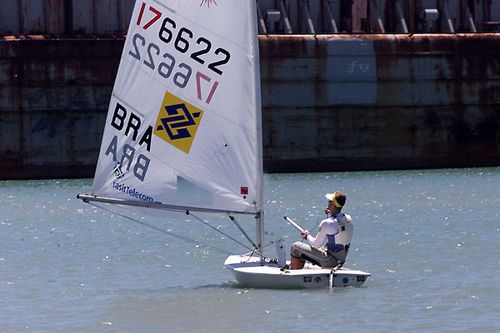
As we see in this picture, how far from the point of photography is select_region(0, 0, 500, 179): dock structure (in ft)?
177

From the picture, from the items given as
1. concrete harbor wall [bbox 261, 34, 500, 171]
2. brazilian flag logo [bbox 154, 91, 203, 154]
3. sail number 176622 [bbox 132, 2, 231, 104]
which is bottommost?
concrete harbor wall [bbox 261, 34, 500, 171]

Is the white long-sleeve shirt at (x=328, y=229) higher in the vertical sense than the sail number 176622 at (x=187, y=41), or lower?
lower

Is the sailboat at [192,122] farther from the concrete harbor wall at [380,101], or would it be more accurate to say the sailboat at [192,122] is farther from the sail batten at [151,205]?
the concrete harbor wall at [380,101]

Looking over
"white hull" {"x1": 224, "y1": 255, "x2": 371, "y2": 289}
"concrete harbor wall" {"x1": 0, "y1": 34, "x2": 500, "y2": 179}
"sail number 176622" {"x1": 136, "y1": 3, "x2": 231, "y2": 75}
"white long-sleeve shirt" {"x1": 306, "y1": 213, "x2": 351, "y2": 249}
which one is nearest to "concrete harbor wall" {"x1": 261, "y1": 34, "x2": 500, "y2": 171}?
"concrete harbor wall" {"x1": 0, "y1": 34, "x2": 500, "y2": 179}

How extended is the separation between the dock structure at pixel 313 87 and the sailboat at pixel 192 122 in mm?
30843

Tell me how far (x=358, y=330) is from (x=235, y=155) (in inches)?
164

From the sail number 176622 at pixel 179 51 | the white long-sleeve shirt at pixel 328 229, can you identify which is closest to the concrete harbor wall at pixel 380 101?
the sail number 176622 at pixel 179 51

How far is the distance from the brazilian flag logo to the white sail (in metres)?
0.01

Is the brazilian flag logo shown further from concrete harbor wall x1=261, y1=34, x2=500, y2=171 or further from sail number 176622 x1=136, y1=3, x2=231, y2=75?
concrete harbor wall x1=261, y1=34, x2=500, y2=171

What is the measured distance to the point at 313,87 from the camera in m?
55.2

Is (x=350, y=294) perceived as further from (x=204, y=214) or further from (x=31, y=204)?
(x=31, y=204)

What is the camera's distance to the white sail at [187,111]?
2256 centimetres

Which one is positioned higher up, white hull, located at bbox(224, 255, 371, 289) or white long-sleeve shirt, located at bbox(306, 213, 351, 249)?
white long-sleeve shirt, located at bbox(306, 213, 351, 249)

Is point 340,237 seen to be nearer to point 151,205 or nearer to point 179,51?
point 151,205
